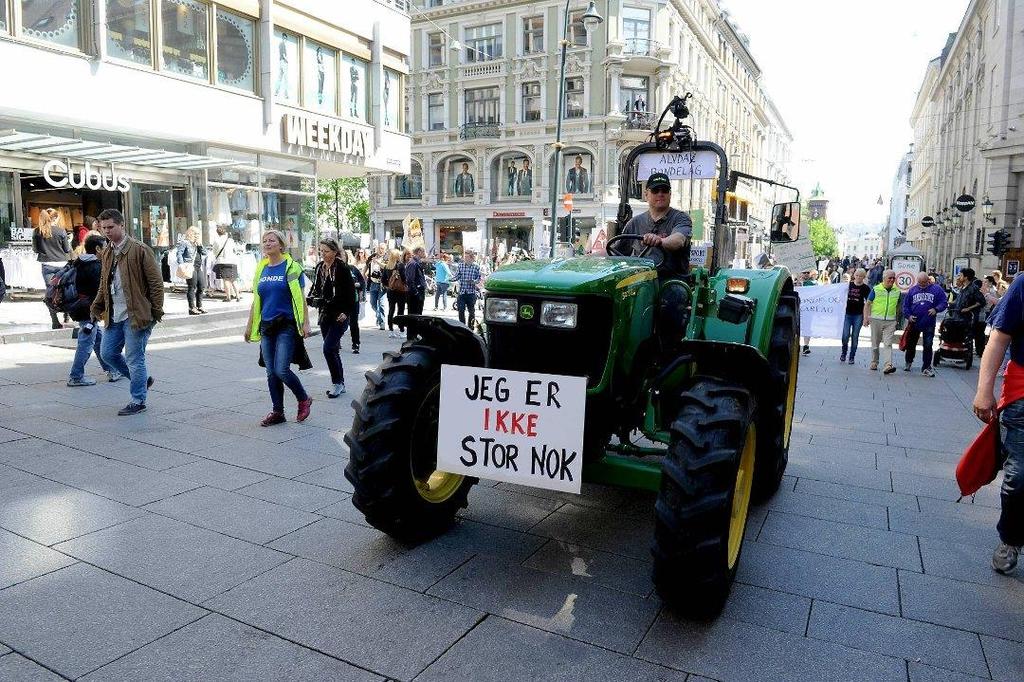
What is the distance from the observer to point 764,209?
83.4 meters

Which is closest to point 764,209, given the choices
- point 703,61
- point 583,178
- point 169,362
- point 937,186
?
point 937,186

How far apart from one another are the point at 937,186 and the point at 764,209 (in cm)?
3253

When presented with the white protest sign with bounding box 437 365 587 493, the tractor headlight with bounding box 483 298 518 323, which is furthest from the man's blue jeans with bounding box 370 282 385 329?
the white protest sign with bounding box 437 365 587 493

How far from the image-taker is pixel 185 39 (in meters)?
17.1

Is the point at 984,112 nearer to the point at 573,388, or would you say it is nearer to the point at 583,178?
the point at 583,178

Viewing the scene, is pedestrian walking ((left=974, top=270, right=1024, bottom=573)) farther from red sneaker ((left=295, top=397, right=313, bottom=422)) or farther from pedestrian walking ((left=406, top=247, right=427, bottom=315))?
pedestrian walking ((left=406, top=247, right=427, bottom=315))

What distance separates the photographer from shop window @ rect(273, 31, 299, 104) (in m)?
19.0

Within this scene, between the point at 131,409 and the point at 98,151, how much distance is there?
10.5m

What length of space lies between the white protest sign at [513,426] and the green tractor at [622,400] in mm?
285

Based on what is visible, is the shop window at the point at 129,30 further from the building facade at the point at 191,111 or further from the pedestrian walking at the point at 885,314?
the pedestrian walking at the point at 885,314

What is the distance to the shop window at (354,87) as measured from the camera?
70.5ft

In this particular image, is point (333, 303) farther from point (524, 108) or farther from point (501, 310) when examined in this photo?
point (524, 108)

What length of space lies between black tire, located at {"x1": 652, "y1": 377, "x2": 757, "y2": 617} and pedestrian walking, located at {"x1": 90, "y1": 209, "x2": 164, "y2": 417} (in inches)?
226

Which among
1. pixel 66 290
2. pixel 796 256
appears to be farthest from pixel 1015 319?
pixel 796 256
